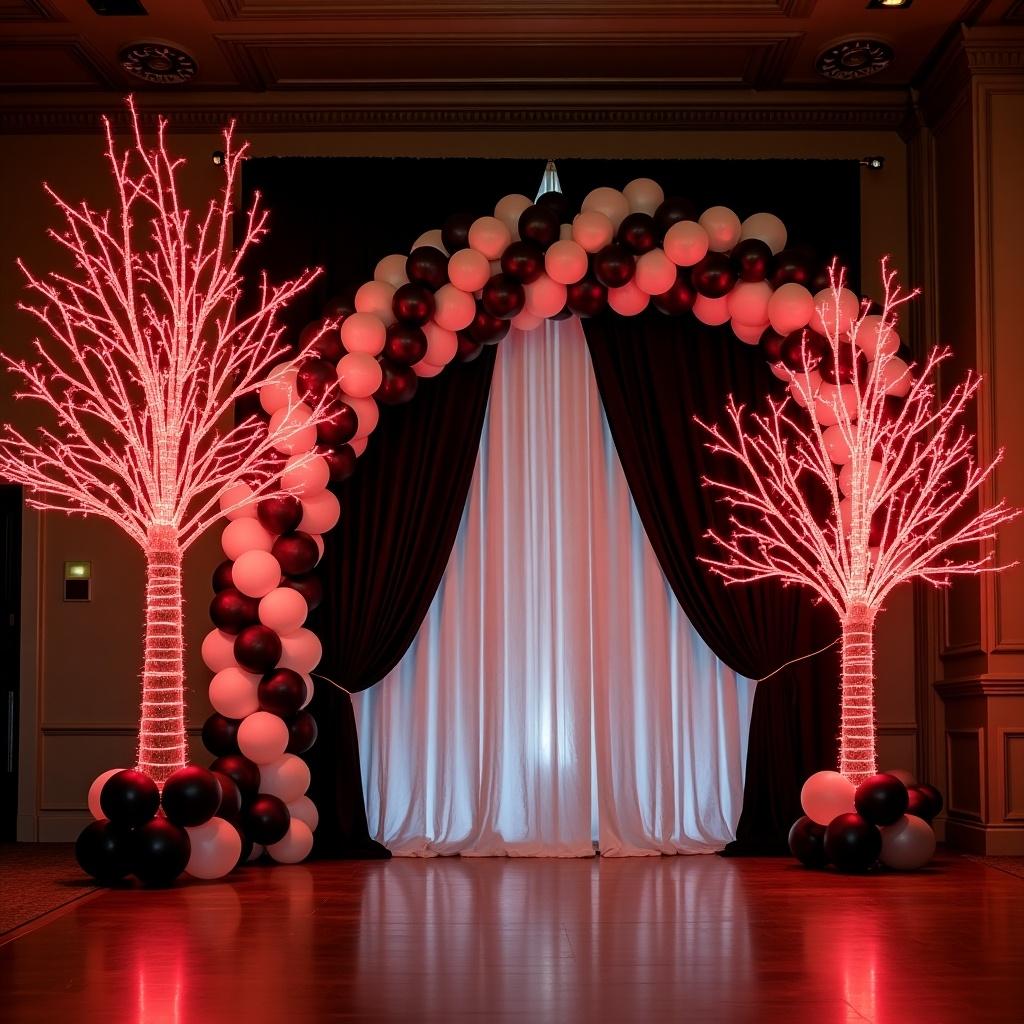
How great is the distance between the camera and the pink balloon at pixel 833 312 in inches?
232

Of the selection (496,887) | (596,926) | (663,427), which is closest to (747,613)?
(663,427)

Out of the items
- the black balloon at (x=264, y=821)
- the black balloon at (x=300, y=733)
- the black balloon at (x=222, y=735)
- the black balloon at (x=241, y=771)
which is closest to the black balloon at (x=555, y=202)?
the black balloon at (x=300, y=733)

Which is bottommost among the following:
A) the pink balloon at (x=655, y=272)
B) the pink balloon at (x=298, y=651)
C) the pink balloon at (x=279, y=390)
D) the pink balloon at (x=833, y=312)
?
the pink balloon at (x=298, y=651)

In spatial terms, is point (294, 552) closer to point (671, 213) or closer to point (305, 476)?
point (305, 476)

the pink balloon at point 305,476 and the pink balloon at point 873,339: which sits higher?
the pink balloon at point 873,339

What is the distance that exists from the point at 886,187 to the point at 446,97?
227 centimetres

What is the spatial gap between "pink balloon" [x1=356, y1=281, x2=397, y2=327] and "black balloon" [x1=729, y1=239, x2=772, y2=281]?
158 centimetres

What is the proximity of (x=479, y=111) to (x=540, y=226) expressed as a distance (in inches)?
41.9

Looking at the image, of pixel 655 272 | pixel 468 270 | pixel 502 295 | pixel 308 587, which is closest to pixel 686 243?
pixel 655 272

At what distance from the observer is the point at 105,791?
4883 millimetres

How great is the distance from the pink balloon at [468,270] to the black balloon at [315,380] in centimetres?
70

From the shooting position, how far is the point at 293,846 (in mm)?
5637

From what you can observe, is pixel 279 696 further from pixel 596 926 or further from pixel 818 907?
pixel 818 907

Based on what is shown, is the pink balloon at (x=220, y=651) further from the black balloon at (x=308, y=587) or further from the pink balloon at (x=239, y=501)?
the pink balloon at (x=239, y=501)
